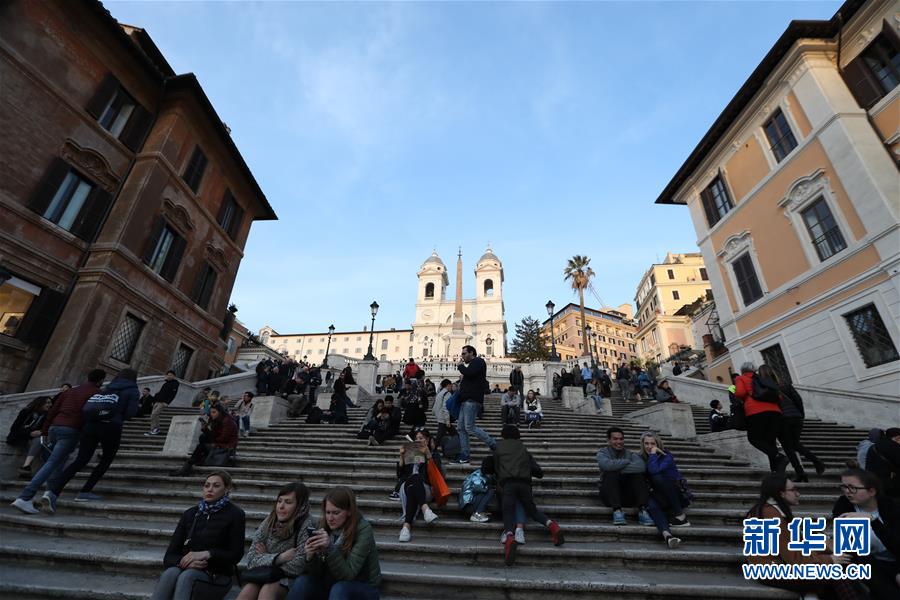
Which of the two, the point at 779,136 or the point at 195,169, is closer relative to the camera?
the point at 779,136

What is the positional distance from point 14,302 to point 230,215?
10438 mm

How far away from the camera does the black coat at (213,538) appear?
11.3 feet

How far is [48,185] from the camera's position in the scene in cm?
1198

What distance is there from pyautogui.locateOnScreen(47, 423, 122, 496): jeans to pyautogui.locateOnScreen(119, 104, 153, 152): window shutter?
44.6 ft

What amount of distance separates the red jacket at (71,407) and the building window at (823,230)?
63.3 ft

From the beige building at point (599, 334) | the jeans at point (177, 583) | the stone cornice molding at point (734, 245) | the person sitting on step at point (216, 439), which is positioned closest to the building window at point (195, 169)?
the person sitting on step at point (216, 439)

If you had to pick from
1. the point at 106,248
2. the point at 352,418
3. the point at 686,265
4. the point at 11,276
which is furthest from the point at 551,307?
the point at 686,265

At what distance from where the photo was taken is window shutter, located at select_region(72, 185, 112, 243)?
13000mm

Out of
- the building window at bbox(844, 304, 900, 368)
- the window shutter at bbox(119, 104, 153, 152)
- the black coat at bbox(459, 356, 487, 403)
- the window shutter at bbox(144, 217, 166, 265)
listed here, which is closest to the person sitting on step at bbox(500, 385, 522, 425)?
the black coat at bbox(459, 356, 487, 403)

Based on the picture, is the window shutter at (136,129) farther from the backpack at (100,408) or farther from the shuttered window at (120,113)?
the backpack at (100,408)

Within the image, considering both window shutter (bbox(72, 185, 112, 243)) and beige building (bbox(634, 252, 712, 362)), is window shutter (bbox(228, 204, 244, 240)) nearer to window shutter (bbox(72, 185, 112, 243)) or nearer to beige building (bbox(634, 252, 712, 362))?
window shutter (bbox(72, 185, 112, 243))

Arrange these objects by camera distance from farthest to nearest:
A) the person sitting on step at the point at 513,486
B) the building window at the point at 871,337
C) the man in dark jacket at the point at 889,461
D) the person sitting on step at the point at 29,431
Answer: the building window at the point at 871,337 → the person sitting on step at the point at 29,431 → the man in dark jacket at the point at 889,461 → the person sitting on step at the point at 513,486

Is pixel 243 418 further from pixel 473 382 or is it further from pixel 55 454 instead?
pixel 473 382

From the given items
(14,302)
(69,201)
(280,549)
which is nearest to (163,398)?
(14,302)
